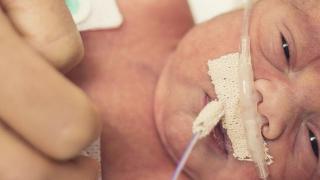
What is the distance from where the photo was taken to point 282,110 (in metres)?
1.18

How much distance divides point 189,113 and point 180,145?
0.33ft

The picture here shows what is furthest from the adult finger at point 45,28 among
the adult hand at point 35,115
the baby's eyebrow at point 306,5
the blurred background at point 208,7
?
the blurred background at point 208,7

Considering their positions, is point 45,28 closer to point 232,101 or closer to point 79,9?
point 79,9

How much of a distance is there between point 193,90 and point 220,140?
0.50 feet

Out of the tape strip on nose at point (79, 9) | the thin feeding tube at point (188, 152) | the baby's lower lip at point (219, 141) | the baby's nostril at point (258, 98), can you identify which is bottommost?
the baby's lower lip at point (219, 141)

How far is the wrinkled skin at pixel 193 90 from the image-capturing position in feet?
4.01

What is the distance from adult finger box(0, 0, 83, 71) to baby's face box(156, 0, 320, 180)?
44cm

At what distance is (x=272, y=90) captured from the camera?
1188mm

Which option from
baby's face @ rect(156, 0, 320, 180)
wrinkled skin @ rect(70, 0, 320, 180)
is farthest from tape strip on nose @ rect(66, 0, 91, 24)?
baby's face @ rect(156, 0, 320, 180)

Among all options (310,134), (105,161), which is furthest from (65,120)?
(310,134)

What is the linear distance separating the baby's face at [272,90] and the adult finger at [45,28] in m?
0.44

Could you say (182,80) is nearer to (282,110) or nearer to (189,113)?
(189,113)

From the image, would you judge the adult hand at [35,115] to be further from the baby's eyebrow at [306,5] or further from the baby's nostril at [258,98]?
the baby's eyebrow at [306,5]

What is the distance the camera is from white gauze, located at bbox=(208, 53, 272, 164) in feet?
3.99
